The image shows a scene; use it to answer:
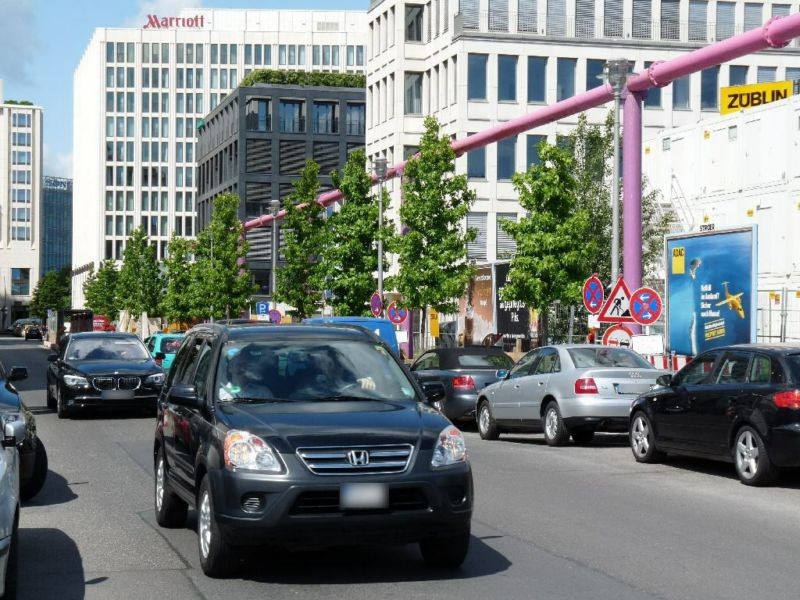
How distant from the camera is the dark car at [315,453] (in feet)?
26.2

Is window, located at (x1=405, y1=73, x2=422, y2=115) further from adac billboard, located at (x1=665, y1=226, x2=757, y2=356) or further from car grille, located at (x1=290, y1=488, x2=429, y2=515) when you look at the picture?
car grille, located at (x1=290, y1=488, x2=429, y2=515)

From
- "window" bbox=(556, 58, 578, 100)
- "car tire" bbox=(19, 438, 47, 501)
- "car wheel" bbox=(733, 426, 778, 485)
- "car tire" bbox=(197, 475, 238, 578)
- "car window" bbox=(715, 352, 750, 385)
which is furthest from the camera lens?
"window" bbox=(556, 58, 578, 100)

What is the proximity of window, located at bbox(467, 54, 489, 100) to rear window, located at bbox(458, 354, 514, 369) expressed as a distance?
44022 millimetres

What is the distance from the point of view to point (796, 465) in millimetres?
13953

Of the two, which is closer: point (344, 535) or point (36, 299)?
point (344, 535)

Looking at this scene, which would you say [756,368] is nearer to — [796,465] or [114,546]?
[796,465]

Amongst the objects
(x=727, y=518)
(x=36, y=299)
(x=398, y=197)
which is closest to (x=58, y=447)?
(x=727, y=518)

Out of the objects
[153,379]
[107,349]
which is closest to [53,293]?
[107,349]

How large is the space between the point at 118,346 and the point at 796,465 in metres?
15.7

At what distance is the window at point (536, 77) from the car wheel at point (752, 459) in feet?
182

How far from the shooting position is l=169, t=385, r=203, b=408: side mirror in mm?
9070

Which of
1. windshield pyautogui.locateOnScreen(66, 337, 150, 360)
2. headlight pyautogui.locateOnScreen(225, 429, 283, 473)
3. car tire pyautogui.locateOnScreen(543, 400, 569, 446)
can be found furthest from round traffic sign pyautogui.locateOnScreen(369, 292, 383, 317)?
headlight pyautogui.locateOnScreen(225, 429, 283, 473)

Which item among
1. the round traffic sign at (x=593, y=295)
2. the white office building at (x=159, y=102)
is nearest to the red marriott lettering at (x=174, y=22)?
the white office building at (x=159, y=102)

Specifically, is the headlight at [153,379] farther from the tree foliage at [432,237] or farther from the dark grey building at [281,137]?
the dark grey building at [281,137]
